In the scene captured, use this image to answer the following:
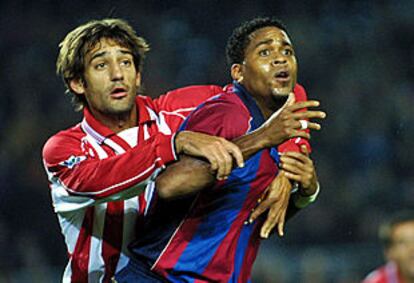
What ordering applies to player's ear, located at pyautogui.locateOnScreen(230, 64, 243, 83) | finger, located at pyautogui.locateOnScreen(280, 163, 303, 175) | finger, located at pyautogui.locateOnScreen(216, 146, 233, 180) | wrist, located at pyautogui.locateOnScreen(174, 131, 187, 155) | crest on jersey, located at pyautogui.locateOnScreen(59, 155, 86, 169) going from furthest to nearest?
player's ear, located at pyautogui.locateOnScreen(230, 64, 243, 83) < crest on jersey, located at pyautogui.locateOnScreen(59, 155, 86, 169) < finger, located at pyautogui.locateOnScreen(280, 163, 303, 175) < wrist, located at pyautogui.locateOnScreen(174, 131, 187, 155) < finger, located at pyautogui.locateOnScreen(216, 146, 233, 180)

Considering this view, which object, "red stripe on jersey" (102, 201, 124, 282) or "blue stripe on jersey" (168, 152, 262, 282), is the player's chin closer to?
"blue stripe on jersey" (168, 152, 262, 282)

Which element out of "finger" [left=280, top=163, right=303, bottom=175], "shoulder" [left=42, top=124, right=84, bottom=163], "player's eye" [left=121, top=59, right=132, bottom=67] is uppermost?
"player's eye" [left=121, top=59, right=132, bottom=67]

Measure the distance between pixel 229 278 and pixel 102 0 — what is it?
12.2 feet

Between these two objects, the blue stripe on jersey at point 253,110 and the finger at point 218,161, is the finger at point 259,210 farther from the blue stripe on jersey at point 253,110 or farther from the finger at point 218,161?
the finger at point 218,161

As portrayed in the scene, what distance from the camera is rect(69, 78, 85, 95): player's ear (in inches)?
127

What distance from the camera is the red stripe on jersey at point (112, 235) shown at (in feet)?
9.95

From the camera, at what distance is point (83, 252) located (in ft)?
10.2

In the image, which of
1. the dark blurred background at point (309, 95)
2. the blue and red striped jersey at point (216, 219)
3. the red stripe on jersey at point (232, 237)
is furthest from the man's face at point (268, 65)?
the dark blurred background at point (309, 95)

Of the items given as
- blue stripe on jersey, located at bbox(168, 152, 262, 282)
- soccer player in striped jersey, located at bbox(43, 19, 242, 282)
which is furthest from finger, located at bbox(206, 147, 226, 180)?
soccer player in striped jersey, located at bbox(43, 19, 242, 282)

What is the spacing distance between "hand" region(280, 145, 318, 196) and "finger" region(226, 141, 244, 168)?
1.22 feet

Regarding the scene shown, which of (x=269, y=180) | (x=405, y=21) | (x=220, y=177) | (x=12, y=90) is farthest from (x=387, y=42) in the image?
(x=220, y=177)

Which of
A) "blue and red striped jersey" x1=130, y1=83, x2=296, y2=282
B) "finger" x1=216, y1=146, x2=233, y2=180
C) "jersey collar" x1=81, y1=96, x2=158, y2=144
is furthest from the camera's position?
"jersey collar" x1=81, y1=96, x2=158, y2=144

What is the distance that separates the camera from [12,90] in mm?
5969

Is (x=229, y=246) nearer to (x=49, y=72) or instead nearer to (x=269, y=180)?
(x=269, y=180)
